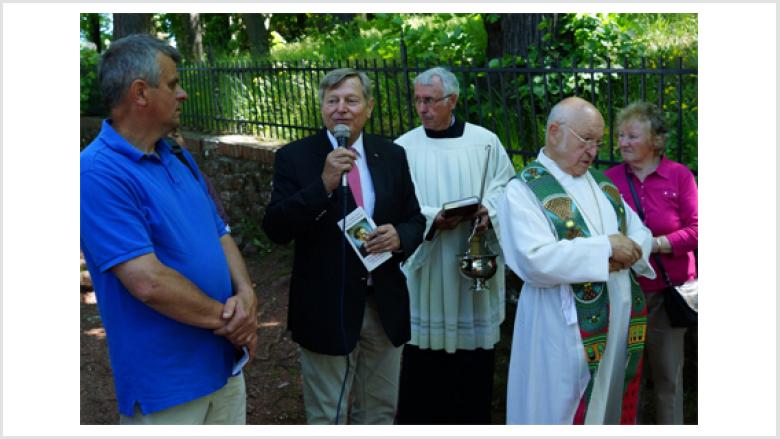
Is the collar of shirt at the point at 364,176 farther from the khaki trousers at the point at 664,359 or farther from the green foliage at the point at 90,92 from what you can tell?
the green foliage at the point at 90,92

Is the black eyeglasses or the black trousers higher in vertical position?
the black eyeglasses

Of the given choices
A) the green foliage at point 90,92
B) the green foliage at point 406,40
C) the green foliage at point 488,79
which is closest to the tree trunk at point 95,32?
the green foliage at point 90,92

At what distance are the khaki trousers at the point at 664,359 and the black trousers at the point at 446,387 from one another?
1.07 meters

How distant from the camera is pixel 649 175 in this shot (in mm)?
4398

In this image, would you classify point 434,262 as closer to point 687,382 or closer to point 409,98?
point 687,382

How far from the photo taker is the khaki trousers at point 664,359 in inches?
173

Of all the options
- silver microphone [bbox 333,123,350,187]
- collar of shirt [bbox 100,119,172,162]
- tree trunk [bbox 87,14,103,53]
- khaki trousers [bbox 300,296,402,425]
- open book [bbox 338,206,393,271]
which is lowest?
khaki trousers [bbox 300,296,402,425]

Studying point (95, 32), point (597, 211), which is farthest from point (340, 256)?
point (95, 32)

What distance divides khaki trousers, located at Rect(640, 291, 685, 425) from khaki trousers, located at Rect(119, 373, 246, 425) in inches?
89.7

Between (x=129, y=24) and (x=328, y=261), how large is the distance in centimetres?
897

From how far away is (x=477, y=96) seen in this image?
6.62 m

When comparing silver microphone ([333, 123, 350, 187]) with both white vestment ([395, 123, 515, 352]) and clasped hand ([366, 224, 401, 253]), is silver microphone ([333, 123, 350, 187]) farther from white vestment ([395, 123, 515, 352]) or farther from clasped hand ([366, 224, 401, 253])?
white vestment ([395, 123, 515, 352])

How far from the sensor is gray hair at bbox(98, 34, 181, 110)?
2932mm

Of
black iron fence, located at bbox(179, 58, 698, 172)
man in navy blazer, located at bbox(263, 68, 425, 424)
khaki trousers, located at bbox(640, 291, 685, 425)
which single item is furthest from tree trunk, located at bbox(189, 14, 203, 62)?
khaki trousers, located at bbox(640, 291, 685, 425)
